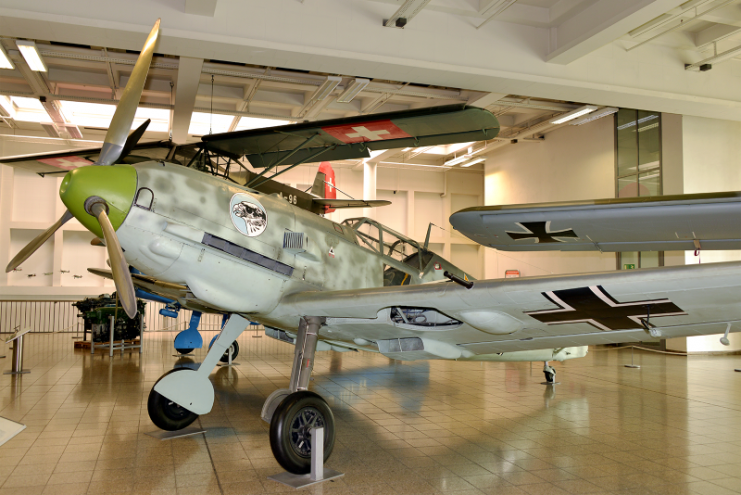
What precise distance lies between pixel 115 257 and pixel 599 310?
350 cm

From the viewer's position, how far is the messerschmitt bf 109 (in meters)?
3.50

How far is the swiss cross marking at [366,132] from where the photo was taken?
22.6ft

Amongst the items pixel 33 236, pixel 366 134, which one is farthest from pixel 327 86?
pixel 33 236

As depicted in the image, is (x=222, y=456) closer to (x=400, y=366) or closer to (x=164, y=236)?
(x=164, y=236)

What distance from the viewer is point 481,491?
375cm

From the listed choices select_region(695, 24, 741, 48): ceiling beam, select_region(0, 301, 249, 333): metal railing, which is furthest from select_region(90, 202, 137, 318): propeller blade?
select_region(0, 301, 249, 333): metal railing

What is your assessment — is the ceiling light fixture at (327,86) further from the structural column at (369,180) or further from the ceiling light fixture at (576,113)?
the structural column at (369,180)

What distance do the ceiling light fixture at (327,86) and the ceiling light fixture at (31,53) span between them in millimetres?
5156

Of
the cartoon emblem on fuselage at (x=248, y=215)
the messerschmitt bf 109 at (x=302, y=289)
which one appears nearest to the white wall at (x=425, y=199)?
the messerschmitt bf 109 at (x=302, y=289)

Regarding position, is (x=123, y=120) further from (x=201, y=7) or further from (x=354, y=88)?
(x=354, y=88)

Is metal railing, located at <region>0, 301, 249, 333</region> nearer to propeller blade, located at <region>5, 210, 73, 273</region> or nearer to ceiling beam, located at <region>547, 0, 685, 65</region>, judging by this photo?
propeller blade, located at <region>5, 210, 73, 273</region>

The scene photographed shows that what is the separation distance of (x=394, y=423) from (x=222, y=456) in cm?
207

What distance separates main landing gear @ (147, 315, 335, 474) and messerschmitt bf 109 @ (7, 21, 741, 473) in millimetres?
10

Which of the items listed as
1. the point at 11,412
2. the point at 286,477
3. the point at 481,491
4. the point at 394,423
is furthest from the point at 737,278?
the point at 11,412
